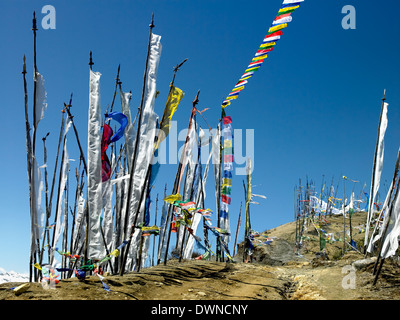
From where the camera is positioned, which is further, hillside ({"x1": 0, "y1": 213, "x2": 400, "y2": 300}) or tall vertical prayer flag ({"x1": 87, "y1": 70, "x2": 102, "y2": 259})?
tall vertical prayer flag ({"x1": 87, "y1": 70, "x2": 102, "y2": 259})

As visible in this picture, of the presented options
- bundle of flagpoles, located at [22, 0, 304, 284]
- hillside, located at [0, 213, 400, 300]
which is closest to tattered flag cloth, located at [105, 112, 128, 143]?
bundle of flagpoles, located at [22, 0, 304, 284]

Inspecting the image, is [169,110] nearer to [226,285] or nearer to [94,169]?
[94,169]

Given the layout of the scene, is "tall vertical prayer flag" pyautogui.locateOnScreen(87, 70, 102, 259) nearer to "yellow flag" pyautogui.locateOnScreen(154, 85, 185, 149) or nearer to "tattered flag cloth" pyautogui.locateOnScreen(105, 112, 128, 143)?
"tattered flag cloth" pyautogui.locateOnScreen(105, 112, 128, 143)

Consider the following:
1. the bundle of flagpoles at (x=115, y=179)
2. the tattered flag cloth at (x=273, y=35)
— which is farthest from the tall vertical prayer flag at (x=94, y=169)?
the tattered flag cloth at (x=273, y=35)

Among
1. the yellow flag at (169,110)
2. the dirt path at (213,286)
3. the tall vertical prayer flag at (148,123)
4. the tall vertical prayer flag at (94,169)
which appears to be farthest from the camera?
the yellow flag at (169,110)

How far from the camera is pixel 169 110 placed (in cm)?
779

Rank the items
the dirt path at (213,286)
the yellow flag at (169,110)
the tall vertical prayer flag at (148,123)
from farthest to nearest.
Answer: the yellow flag at (169,110) < the tall vertical prayer flag at (148,123) < the dirt path at (213,286)

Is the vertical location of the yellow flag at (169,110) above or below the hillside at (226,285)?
above

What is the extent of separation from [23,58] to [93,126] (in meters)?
1.84

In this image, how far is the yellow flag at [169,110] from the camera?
758 centimetres

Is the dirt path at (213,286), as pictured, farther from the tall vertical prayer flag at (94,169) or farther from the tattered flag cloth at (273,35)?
the tattered flag cloth at (273,35)

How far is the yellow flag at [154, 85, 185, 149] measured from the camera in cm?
758
